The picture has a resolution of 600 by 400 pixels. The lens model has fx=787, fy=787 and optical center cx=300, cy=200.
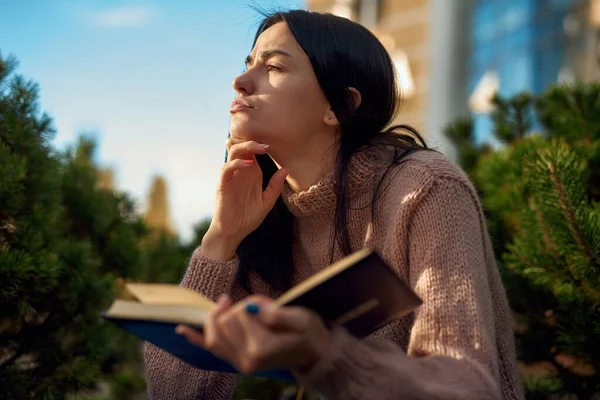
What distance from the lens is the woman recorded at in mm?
1586

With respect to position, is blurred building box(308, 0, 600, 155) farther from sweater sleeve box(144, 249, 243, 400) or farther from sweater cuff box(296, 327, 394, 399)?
sweater cuff box(296, 327, 394, 399)

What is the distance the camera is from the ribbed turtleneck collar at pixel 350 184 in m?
1.96

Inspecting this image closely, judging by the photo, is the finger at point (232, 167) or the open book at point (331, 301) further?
the finger at point (232, 167)

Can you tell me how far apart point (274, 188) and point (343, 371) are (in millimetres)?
808

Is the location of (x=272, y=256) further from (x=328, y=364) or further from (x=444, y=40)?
(x=444, y=40)

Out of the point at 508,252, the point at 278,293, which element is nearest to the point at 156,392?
the point at 278,293

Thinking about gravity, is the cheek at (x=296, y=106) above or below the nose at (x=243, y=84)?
below

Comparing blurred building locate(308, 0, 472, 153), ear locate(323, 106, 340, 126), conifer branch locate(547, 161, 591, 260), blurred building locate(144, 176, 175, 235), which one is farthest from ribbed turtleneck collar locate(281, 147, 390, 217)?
blurred building locate(144, 176, 175, 235)

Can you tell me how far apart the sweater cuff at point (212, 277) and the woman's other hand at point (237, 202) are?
2 centimetres

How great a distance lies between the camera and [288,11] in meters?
2.16

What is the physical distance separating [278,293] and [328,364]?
897mm

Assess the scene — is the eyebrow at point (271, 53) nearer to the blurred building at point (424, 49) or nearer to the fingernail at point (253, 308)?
the fingernail at point (253, 308)

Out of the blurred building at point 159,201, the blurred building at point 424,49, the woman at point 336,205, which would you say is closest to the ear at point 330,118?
the woman at point 336,205

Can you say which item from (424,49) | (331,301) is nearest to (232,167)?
(331,301)
